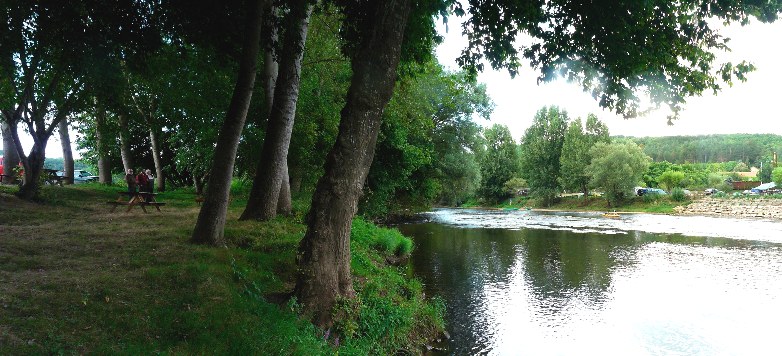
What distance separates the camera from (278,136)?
11539 mm

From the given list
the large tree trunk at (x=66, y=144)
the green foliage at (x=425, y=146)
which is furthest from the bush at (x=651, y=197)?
the large tree trunk at (x=66, y=144)

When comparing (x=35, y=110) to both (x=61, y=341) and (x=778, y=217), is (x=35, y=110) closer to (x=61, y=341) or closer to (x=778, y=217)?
(x=61, y=341)

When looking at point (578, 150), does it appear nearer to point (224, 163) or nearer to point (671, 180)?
point (671, 180)

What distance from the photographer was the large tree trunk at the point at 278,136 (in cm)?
1146

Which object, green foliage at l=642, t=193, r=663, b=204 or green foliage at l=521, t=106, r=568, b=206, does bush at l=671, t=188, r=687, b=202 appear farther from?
green foliage at l=521, t=106, r=568, b=206

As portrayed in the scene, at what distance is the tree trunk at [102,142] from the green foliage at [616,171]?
55.5 m

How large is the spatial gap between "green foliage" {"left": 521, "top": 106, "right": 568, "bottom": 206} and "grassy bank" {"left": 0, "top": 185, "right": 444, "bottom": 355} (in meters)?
64.9

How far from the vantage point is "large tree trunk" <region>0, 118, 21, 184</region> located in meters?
18.4

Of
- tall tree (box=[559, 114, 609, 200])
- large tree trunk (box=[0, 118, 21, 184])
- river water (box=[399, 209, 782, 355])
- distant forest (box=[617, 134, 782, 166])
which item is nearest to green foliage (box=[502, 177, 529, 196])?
tall tree (box=[559, 114, 609, 200])

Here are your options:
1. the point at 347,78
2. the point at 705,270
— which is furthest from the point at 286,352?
the point at 705,270

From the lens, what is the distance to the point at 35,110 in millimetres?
13961

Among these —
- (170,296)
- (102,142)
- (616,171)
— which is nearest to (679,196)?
(616,171)

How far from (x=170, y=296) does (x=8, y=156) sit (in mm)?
18351

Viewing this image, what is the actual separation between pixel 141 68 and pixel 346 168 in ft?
22.3
